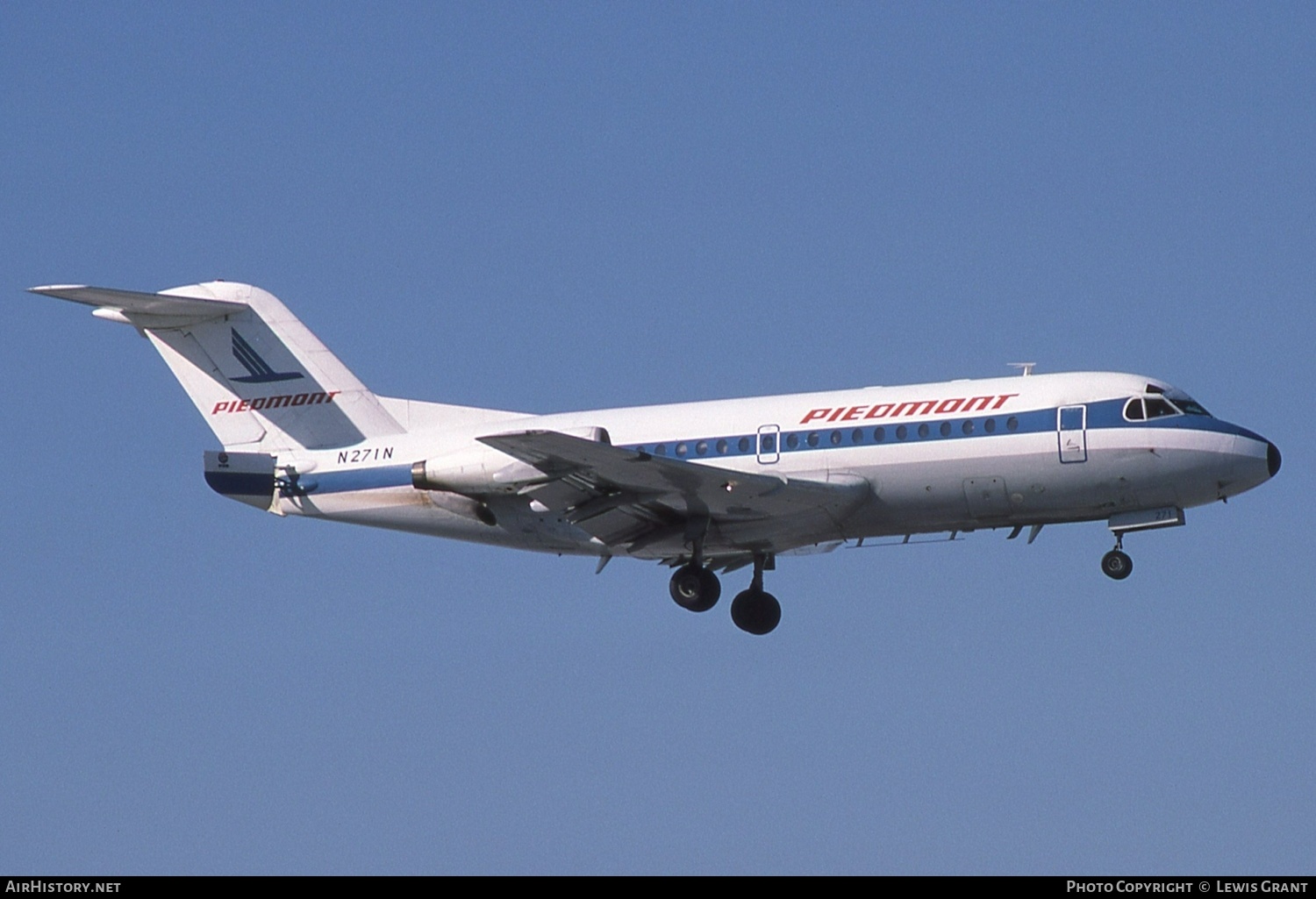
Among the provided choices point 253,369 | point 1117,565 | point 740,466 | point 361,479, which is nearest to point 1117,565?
point 1117,565

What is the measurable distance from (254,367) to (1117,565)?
15406 millimetres

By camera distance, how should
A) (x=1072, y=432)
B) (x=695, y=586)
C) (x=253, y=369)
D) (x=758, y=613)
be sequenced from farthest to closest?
(x=253, y=369)
(x=758, y=613)
(x=695, y=586)
(x=1072, y=432)

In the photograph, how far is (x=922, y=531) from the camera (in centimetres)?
3181

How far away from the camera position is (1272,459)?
3078 cm

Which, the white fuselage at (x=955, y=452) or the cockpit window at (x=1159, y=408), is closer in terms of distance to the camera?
the white fuselage at (x=955, y=452)

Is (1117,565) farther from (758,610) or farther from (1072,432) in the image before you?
(758,610)

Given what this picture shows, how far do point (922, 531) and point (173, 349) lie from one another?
13866 millimetres

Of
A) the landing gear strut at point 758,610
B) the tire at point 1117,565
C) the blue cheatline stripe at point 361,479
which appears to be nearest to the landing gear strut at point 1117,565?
the tire at point 1117,565

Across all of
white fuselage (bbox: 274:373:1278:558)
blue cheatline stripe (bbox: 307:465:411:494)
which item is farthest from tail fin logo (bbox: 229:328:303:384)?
white fuselage (bbox: 274:373:1278:558)

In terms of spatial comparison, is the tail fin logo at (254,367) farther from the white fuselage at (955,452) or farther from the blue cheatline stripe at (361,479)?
the white fuselage at (955,452)

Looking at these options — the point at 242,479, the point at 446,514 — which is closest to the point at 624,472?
the point at 446,514

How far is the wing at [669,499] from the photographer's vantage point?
29906mm

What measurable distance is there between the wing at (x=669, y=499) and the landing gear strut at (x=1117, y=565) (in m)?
3.82

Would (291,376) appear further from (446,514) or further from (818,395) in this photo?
(818,395)
